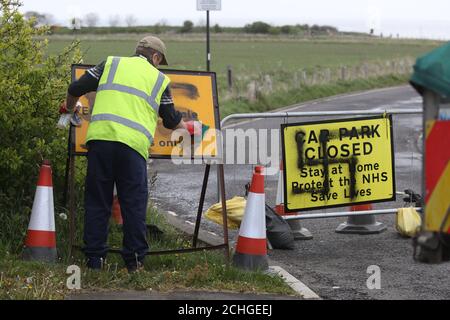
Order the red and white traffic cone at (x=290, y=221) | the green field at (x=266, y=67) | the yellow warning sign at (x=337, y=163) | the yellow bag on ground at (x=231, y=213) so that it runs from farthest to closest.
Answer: the green field at (x=266, y=67) → the red and white traffic cone at (x=290, y=221) → the yellow warning sign at (x=337, y=163) → the yellow bag on ground at (x=231, y=213)

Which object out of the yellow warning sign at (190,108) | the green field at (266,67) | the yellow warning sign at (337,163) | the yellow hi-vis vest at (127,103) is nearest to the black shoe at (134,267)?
the yellow hi-vis vest at (127,103)

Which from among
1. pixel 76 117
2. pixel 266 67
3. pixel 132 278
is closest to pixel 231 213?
pixel 76 117

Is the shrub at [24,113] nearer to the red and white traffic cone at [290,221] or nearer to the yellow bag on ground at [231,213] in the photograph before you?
the yellow bag on ground at [231,213]

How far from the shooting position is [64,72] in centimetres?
865

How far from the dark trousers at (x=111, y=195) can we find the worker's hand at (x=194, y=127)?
63 cm

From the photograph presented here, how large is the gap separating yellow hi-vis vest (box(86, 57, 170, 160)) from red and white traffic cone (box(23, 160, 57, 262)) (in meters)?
0.66

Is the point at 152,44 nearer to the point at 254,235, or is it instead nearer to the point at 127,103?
the point at 127,103

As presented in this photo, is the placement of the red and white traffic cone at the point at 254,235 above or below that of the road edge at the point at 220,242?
above

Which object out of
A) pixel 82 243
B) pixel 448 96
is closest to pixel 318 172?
pixel 82 243

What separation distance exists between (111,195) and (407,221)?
11.9 ft

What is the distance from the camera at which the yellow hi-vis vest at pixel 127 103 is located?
708 centimetres

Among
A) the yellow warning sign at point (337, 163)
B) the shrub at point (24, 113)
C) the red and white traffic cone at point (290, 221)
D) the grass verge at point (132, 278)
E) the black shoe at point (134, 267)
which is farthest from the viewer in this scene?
the red and white traffic cone at point (290, 221)

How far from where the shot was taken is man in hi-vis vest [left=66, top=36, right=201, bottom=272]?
23.3ft

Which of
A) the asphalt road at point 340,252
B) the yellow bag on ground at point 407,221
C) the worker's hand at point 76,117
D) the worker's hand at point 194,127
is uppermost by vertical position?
the worker's hand at point 76,117
